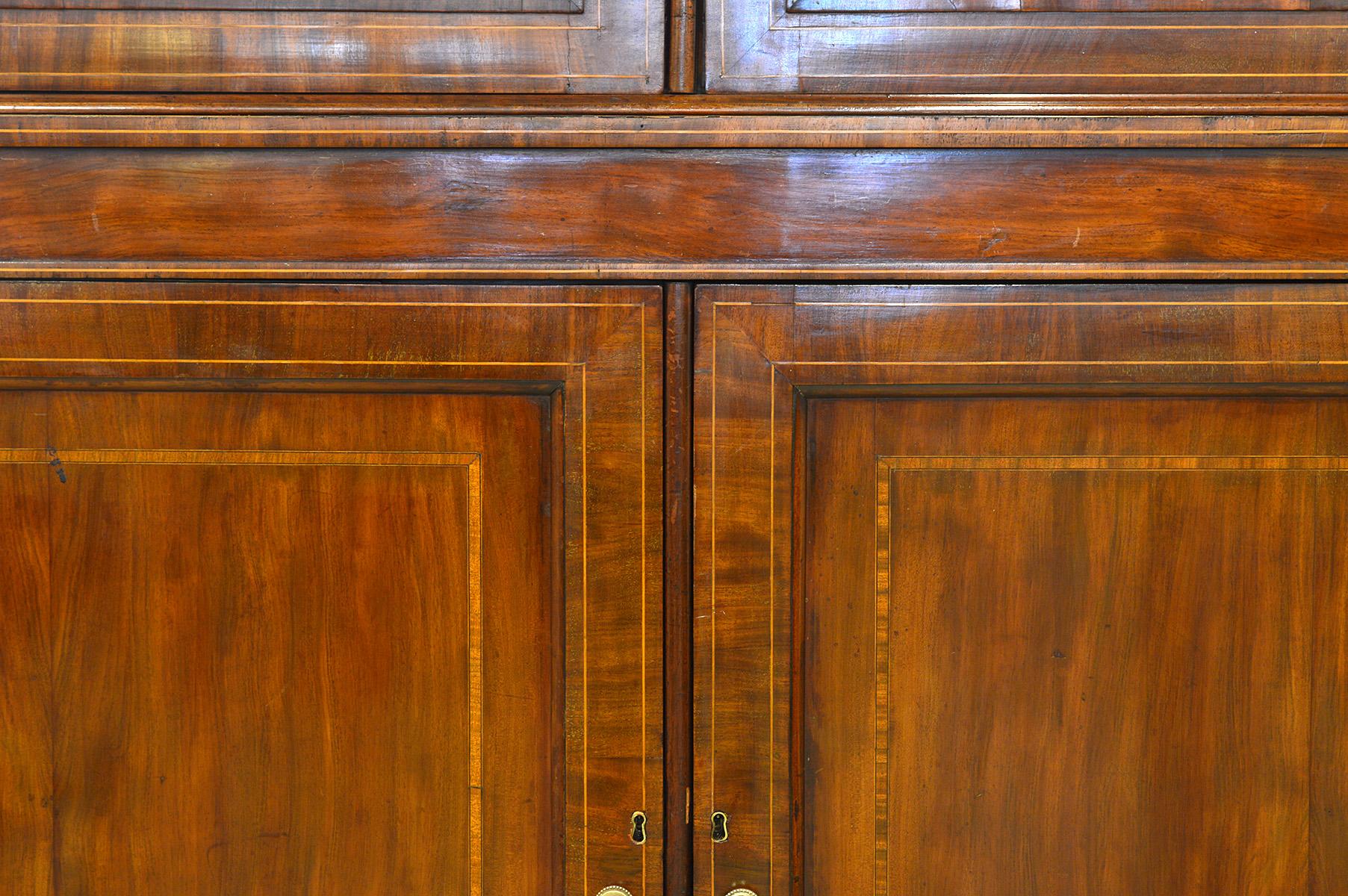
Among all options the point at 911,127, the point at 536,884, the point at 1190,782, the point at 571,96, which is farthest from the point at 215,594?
the point at 1190,782

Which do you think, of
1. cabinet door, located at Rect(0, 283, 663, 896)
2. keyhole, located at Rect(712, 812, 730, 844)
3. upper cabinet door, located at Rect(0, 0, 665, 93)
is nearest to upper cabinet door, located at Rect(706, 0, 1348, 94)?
upper cabinet door, located at Rect(0, 0, 665, 93)

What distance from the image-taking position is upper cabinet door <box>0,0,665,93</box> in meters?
0.60

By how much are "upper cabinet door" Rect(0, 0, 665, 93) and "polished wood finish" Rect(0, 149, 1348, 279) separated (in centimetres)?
6

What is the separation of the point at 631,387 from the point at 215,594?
1.08 feet

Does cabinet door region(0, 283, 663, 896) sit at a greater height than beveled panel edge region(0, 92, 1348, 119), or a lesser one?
lesser

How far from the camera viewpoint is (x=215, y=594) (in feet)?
2.02

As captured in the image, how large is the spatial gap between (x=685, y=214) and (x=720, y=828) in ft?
1.42

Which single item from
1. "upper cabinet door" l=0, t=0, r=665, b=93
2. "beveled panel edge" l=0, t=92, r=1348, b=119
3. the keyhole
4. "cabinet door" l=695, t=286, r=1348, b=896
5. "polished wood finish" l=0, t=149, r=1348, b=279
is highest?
"upper cabinet door" l=0, t=0, r=665, b=93

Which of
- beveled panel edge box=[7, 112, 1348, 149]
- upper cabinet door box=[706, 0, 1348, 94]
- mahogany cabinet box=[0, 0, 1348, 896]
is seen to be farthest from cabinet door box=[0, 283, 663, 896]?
upper cabinet door box=[706, 0, 1348, 94]

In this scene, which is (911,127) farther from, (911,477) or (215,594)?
(215,594)

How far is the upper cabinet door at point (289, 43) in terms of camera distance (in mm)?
603

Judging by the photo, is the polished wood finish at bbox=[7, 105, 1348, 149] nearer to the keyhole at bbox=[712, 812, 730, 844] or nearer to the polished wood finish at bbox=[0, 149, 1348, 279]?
the polished wood finish at bbox=[0, 149, 1348, 279]

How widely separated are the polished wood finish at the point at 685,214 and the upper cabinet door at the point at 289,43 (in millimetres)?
57

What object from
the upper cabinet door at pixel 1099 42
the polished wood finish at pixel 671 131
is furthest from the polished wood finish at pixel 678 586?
the upper cabinet door at pixel 1099 42
